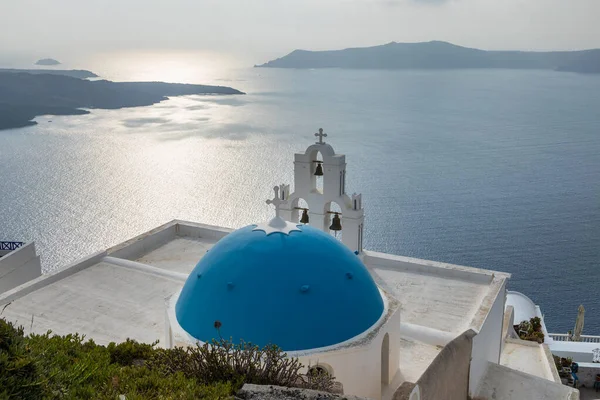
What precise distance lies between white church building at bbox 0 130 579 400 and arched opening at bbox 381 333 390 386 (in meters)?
0.02

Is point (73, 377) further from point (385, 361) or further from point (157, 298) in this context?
point (157, 298)

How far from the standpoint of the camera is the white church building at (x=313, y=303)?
24.5 ft

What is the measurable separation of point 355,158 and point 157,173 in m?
20.8

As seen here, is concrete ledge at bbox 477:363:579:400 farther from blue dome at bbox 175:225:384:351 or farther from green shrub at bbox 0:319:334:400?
green shrub at bbox 0:319:334:400

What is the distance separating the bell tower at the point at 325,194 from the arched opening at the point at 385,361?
451cm

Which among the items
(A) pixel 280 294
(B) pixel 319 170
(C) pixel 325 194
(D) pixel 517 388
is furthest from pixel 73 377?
(B) pixel 319 170

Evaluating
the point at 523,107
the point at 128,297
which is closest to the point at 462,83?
the point at 523,107

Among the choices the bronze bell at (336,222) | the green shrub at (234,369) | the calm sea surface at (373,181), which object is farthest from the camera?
the calm sea surface at (373,181)

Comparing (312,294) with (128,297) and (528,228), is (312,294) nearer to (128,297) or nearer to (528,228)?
(128,297)

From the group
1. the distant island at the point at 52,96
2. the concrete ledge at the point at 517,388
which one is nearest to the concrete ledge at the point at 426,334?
the concrete ledge at the point at 517,388

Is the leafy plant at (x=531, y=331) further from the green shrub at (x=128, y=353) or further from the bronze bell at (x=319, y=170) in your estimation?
the green shrub at (x=128, y=353)

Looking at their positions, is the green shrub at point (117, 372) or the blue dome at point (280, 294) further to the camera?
the blue dome at point (280, 294)

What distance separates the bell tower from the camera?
12.6 m

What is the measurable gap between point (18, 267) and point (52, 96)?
84743 mm
